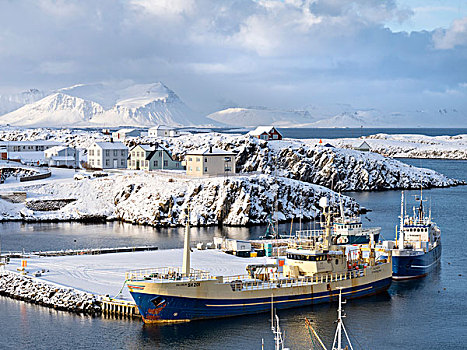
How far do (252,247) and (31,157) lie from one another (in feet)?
283

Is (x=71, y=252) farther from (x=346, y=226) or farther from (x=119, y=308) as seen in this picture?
(x=346, y=226)

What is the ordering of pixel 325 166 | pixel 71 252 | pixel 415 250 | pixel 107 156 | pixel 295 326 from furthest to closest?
pixel 325 166, pixel 107 156, pixel 71 252, pixel 415 250, pixel 295 326

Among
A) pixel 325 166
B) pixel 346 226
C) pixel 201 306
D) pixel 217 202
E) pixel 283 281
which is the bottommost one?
pixel 201 306

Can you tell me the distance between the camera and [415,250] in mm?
60594

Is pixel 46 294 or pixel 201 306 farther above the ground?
pixel 46 294

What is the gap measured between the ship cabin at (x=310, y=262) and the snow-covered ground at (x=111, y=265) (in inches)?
198

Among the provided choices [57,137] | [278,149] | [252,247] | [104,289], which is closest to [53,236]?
[252,247]

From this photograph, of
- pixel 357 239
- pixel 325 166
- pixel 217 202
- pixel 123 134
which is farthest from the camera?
pixel 123 134

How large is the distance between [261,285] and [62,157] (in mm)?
94566

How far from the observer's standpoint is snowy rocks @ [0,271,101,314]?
4547cm

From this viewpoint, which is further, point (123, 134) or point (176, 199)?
point (123, 134)

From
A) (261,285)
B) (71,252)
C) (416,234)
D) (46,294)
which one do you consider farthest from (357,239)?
(46,294)

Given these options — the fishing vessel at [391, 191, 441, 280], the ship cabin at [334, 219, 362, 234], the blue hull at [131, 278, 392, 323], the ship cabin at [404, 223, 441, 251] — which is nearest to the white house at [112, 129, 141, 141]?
the ship cabin at [334, 219, 362, 234]

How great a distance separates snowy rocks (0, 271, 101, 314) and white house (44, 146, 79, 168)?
79.8 meters
